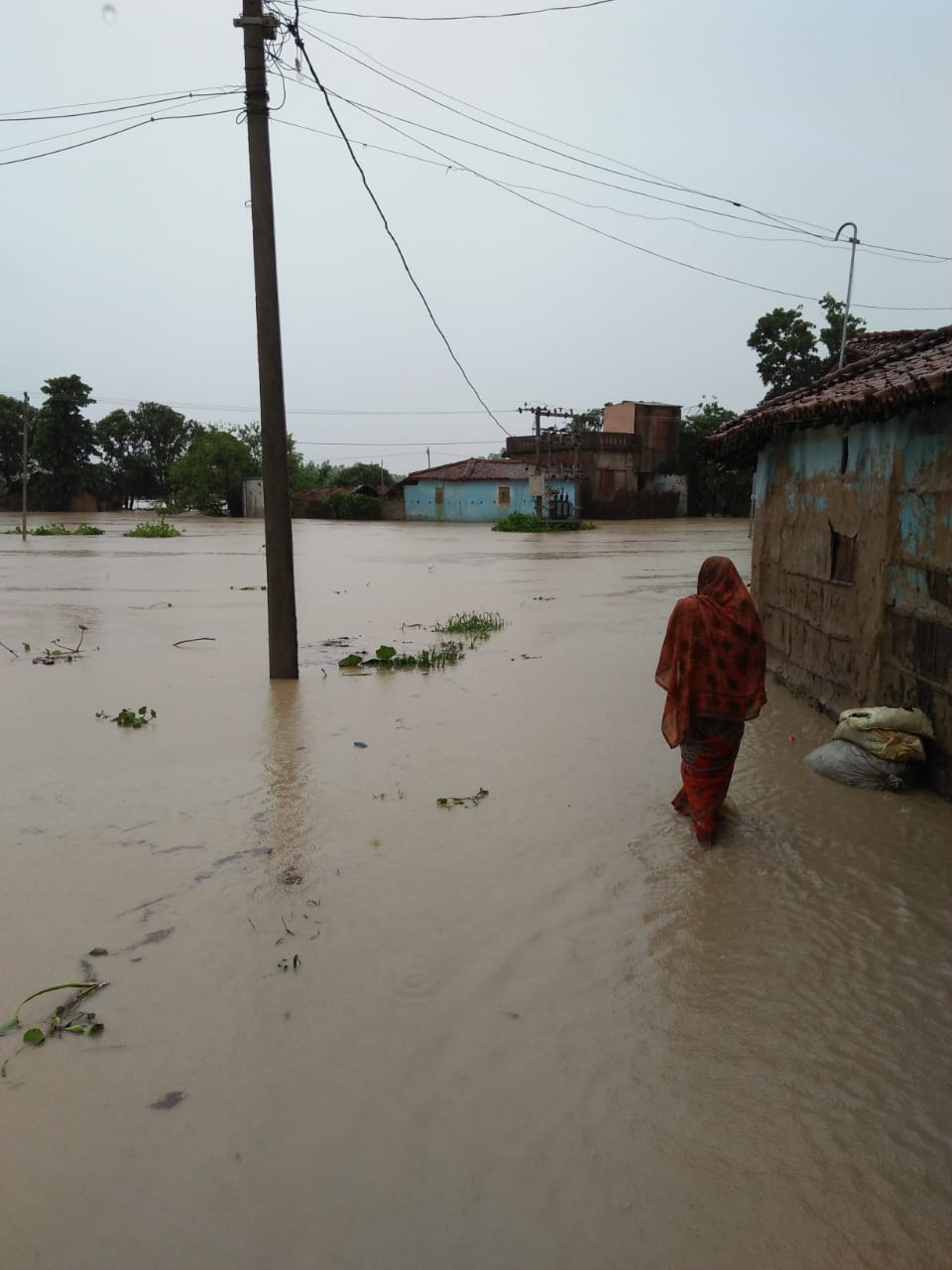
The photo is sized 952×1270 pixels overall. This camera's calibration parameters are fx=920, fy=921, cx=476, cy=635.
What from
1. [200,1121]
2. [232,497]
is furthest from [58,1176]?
[232,497]

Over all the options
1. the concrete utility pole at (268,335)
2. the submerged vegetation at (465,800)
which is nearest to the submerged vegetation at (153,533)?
the concrete utility pole at (268,335)

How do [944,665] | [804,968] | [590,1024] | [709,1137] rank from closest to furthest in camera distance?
[709,1137], [590,1024], [804,968], [944,665]

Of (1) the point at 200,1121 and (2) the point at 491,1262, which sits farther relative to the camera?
(1) the point at 200,1121

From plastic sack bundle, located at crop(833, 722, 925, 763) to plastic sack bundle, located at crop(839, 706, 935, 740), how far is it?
3 centimetres

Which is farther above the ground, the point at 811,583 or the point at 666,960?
the point at 811,583

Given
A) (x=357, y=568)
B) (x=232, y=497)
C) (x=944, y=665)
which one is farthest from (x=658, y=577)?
(x=232, y=497)

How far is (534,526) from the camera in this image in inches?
1674

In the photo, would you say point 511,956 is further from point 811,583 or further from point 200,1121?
point 811,583

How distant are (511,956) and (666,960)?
64 cm

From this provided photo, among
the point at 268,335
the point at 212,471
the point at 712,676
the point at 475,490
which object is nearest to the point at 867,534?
the point at 712,676

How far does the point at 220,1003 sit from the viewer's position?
3398 mm

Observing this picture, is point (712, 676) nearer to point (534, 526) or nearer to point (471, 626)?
point (471, 626)

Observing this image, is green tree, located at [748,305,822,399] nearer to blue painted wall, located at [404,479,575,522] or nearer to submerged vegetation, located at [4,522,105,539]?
blue painted wall, located at [404,479,575,522]

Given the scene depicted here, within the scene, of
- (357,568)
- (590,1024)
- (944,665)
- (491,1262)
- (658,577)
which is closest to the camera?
(491,1262)
